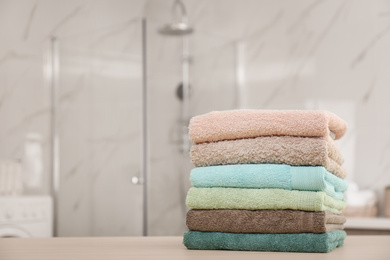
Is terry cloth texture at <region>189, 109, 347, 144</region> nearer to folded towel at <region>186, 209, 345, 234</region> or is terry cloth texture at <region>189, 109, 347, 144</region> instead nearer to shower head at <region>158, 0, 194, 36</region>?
folded towel at <region>186, 209, 345, 234</region>

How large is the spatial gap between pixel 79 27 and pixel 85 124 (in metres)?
0.63

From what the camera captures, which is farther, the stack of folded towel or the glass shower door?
the glass shower door

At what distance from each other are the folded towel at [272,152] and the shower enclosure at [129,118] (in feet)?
6.45

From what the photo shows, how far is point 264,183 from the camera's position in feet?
2.26

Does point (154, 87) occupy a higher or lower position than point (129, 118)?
higher

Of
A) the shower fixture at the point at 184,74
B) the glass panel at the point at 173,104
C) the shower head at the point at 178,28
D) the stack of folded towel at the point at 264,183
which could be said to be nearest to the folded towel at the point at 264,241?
the stack of folded towel at the point at 264,183

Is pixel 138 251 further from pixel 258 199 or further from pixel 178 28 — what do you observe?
pixel 178 28

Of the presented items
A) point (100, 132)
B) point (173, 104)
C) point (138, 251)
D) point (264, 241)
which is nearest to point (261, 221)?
point (264, 241)

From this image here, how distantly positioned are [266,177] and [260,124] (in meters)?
0.07

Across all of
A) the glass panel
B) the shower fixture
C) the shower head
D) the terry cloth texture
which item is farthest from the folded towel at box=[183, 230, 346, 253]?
the shower head

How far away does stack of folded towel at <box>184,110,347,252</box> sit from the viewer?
67 centimetres

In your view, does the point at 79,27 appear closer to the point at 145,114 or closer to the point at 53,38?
the point at 53,38

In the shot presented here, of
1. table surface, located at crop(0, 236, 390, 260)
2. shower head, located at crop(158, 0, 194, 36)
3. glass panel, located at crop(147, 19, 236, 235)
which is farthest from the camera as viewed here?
shower head, located at crop(158, 0, 194, 36)

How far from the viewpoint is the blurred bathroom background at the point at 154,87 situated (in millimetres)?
2750
